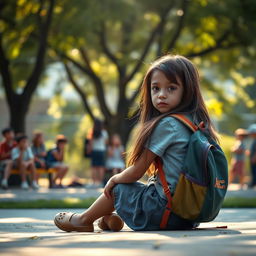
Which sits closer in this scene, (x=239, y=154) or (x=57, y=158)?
(x=57, y=158)

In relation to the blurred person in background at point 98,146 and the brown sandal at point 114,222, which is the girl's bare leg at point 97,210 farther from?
the blurred person in background at point 98,146

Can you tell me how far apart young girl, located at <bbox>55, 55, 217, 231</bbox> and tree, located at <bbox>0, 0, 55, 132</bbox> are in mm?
12844

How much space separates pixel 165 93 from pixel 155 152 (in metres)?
0.47

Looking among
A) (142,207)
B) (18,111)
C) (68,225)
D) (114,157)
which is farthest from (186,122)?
(18,111)

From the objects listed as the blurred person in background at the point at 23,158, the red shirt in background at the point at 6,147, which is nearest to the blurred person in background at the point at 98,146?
the blurred person in background at the point at 23,158

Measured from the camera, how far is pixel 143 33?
968 inches

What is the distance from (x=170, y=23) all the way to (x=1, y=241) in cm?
1945

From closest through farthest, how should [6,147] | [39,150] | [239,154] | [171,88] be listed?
[171,88], [6,147], [39,150], [239,154]

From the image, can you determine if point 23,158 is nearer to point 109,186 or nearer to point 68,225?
point 68,225

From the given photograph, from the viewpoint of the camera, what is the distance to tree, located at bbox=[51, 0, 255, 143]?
19.5 meters

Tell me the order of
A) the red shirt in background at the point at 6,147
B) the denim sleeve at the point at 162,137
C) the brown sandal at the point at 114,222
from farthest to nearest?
the red shirt in background at the point at 6,147
the brown sandal at the point at 114,222
the denim sleeve at the point at 162,137

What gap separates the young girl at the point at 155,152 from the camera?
16.7ft

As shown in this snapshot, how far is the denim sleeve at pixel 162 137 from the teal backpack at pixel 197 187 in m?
0.14

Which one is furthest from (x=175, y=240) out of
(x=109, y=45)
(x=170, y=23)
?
(x=109, y=45)
